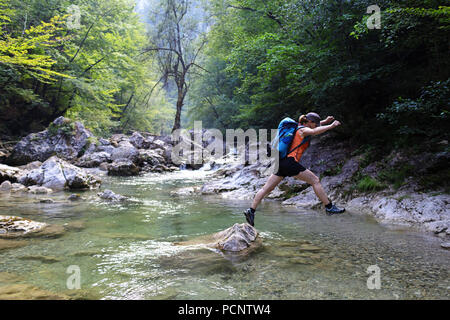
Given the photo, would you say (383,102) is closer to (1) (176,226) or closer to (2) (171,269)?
(1) (176,226)

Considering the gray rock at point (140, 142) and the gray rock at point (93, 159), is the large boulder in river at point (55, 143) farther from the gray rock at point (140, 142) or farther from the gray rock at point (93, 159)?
the gray rock at point (140, 142)

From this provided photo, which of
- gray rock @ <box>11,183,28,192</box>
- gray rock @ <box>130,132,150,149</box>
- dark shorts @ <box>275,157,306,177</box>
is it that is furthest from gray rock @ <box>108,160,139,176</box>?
dark shorts @ <box>275,157,306,177</box>

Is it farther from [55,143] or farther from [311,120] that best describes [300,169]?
[55,143]

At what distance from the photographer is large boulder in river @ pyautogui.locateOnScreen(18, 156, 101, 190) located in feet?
32.3

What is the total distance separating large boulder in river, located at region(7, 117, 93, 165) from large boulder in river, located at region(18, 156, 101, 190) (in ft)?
20.0

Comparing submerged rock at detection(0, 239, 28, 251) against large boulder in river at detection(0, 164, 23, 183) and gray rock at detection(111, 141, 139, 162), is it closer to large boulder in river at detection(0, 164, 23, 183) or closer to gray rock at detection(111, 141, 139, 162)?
large boulder in river at detection(0, 164, 23, 183)

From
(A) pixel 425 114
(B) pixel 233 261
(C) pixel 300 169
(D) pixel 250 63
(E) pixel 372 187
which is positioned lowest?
(B) pixel 233 261

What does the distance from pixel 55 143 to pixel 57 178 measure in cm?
869

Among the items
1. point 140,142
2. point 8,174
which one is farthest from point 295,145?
point 140,142

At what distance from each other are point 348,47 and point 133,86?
2727cm

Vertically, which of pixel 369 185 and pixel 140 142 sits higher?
pixel 140 142

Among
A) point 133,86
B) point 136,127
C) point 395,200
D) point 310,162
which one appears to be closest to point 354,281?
point 395,200

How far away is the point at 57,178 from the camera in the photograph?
996 cm

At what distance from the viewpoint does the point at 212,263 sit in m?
3.13
